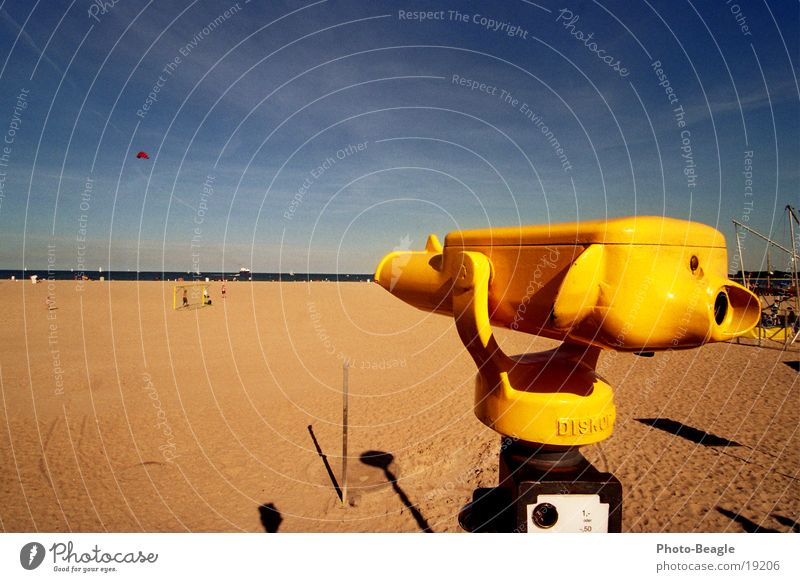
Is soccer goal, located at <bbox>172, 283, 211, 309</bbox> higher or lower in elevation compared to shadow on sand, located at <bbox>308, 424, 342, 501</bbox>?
higher

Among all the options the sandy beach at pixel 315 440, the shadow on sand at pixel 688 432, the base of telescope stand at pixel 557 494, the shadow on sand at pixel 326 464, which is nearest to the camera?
the base of telescope stand at pixel 557 494

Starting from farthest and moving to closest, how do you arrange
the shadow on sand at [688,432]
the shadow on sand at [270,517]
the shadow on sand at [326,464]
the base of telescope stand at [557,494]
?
the shadow on sand at [688,432] → the shadow on sand at [326,464] → the shadow on sand at [270,517] → the base of telescope stand at [557,494]

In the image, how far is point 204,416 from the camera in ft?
29.5

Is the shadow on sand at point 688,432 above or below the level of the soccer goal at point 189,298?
below

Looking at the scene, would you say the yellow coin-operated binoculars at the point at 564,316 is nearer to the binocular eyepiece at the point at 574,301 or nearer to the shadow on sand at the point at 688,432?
the binocular eyepiece at the point at 574,301

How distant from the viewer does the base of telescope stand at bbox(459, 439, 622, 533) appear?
55.9 inches

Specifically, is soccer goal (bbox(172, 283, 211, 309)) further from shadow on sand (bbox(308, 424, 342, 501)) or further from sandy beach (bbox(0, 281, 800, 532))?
shadow on sand (bbox(308, 424, 342, 501))

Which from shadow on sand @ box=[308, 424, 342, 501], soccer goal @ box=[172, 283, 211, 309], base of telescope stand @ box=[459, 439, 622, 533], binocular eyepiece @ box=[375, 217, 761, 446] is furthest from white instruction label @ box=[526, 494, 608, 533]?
soccer goal @ box=[172, 283, 211, 309]

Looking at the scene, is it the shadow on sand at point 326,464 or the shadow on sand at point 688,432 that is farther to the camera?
the shadow on sand at point 688,432

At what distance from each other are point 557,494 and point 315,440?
7261mm

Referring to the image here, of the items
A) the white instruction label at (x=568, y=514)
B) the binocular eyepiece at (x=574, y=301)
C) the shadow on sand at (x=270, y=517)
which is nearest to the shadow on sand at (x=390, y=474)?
the shadow on sand at (x=270, y=517)

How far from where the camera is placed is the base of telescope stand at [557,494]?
55.9 inches

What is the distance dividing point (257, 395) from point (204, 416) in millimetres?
1660

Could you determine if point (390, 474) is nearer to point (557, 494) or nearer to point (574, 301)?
point (557, 494)
